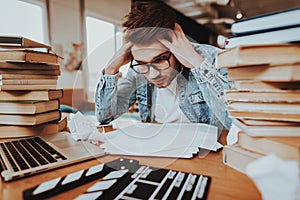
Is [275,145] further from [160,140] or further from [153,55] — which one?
[153,55]

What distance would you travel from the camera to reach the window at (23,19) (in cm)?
210

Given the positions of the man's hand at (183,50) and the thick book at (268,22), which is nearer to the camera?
the thick book at (268,22)

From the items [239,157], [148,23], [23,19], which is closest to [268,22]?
[239,157]

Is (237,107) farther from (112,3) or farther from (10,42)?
(112,3)

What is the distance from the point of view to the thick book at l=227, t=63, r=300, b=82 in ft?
0.98

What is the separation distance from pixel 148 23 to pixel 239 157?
0.52m

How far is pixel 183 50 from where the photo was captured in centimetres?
71

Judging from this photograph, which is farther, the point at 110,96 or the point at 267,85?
the point at 110,96

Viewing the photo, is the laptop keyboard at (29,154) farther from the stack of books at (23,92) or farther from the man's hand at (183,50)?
the man's hand at (183,50)

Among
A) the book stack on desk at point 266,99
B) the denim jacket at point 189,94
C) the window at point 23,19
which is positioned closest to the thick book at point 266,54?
the book stack on desk at point 266,99

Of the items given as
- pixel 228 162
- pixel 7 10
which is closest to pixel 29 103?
pixel 228 162

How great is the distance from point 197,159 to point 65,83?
8.97 feet

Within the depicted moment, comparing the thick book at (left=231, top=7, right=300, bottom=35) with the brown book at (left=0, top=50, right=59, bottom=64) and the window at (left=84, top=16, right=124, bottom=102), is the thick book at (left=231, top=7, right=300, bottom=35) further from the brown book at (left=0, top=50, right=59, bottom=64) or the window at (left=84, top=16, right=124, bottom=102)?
the brown book at (left=0, top=50, right=59, bottom=64)

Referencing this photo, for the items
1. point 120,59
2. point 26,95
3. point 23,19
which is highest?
point 23,19
